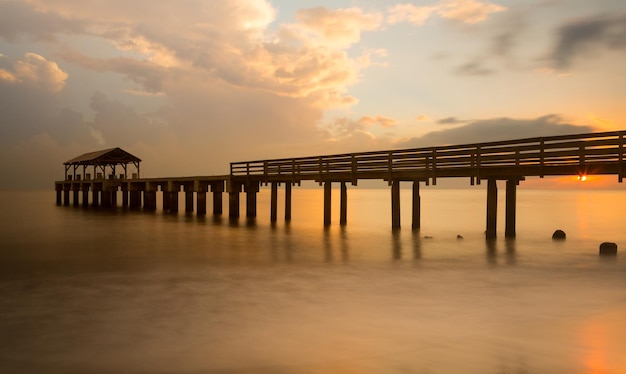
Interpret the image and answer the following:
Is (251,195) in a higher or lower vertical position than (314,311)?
higher

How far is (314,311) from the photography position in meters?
9.63

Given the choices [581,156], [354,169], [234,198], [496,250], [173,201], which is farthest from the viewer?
[173,201]

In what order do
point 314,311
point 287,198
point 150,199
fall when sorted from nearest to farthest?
point 314,311
point 287,198
point 150,199

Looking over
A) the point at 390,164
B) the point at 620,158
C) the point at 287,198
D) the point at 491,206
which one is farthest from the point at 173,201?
the point at 620,158

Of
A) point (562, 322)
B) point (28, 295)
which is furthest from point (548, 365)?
point (28, 295)

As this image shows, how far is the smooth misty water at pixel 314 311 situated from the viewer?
684 cm

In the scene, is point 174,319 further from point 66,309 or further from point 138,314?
point 66,309

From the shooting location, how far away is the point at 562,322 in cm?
870

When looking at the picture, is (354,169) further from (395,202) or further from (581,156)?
(581,156)

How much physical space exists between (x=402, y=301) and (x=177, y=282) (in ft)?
17.6

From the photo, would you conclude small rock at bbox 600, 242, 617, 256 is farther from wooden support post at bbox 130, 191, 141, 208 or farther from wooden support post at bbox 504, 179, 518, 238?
wooden support post at bbox 130, 191, 141, 208

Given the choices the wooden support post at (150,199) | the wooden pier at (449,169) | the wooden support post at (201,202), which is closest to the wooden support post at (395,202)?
the wooden pier at (449,169)

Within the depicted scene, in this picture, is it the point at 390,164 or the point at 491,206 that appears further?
the point at 390,164

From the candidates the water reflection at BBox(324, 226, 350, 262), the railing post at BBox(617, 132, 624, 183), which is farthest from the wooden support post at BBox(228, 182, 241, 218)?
the railing post at BBox(617, 132, 624, 183)
